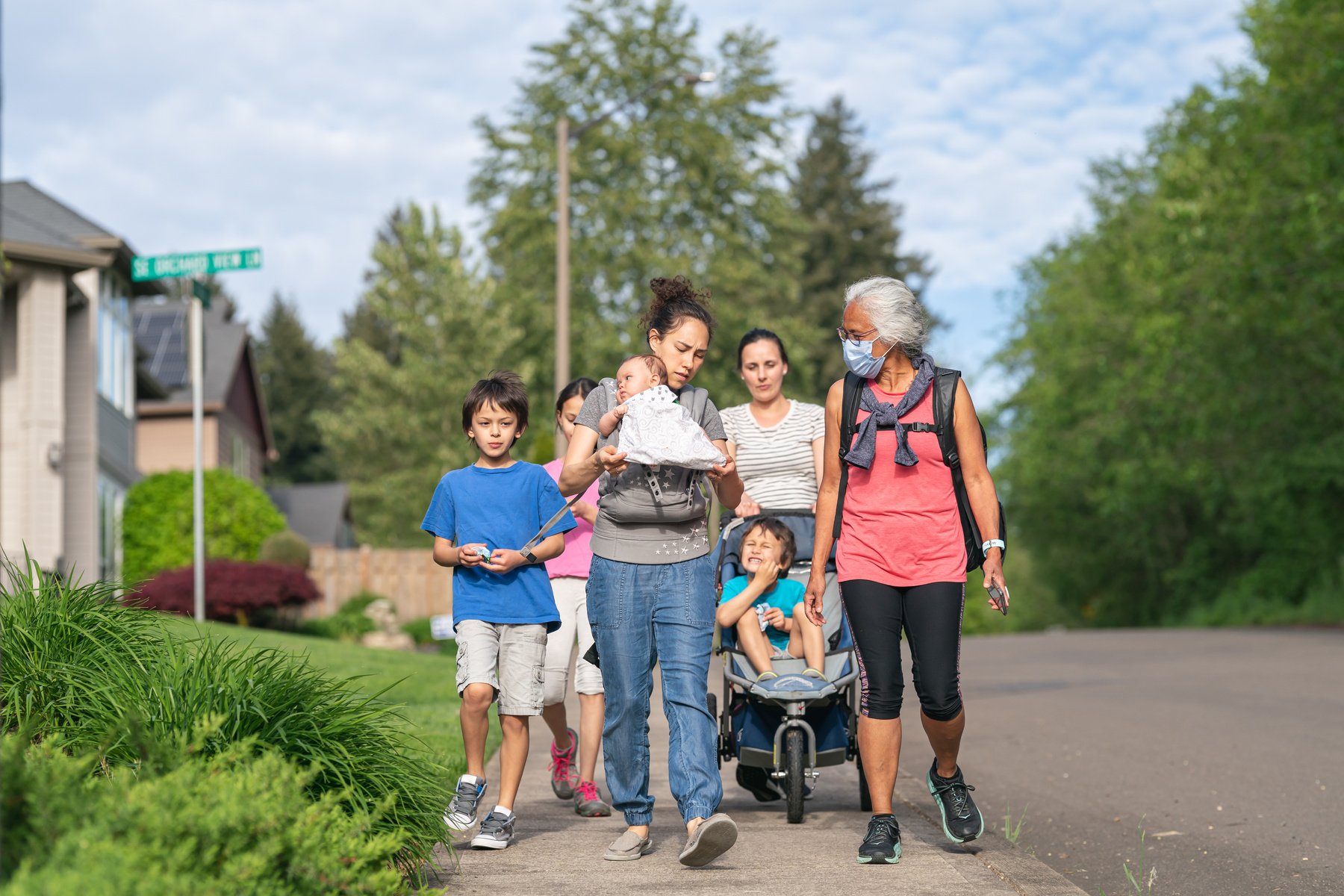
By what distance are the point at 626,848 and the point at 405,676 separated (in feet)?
12.2

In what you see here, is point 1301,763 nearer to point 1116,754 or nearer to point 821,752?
point 1116,754

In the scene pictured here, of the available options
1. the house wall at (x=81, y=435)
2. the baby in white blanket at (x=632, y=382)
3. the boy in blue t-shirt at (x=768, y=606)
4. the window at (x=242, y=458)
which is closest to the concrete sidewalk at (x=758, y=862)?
the boy in blue t-shirt at (x=768, y=606)

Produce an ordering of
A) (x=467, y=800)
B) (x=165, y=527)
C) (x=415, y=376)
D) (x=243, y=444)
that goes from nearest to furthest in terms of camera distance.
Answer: (x=467, y=800)
(x=165, y=527)
(x=243, y=444)
(x=415, y=376)

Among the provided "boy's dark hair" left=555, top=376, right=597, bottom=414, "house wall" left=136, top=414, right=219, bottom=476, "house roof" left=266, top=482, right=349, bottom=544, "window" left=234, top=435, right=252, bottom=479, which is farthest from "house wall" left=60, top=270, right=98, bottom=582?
"house roof" left=266, top=482, right=349, bottom=544

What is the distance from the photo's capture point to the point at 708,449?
5562mm

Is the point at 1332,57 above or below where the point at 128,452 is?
above

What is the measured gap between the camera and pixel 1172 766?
29.9ft

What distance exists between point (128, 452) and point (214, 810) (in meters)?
27.1

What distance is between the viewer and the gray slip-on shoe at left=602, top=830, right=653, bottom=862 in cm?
559

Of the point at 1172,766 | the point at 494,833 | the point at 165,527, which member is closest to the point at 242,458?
the point at 165,527

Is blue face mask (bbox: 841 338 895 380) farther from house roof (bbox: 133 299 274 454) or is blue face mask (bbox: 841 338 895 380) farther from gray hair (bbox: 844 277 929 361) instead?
house roof (bbox: 133 299 274 454)

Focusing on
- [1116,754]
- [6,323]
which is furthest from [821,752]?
[6,323]

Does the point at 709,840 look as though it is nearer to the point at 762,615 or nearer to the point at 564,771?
the point at 762,615

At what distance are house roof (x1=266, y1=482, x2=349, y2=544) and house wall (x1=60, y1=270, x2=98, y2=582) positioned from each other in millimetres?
31023
